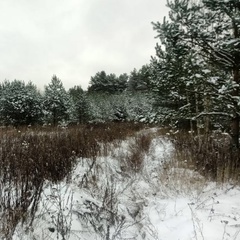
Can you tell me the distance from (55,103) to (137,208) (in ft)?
58.0

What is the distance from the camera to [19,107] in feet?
59.2

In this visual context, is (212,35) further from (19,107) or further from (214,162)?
(19,107)

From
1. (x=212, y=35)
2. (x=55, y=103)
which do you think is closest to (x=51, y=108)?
(x=55, y=103)

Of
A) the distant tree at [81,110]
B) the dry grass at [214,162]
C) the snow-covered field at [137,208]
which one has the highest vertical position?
the distant tree at [81,110]

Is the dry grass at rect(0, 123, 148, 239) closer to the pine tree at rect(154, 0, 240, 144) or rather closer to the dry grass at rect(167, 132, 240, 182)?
the dry grass at rect(167, 132, 240, 182)

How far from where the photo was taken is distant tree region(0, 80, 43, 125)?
59.0 feet

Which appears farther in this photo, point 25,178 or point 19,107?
point 19,107

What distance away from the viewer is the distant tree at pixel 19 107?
17969mm

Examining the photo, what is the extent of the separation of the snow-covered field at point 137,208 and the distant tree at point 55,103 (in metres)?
16.1

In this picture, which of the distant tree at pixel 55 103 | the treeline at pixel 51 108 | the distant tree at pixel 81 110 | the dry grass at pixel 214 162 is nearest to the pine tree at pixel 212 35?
the dry grass at pixel 214 162

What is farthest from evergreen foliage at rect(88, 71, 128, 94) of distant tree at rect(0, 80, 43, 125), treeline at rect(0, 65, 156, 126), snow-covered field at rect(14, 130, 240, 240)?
snow-covered field at rect(14, 130, 240, 240)

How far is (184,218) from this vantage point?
343 cm

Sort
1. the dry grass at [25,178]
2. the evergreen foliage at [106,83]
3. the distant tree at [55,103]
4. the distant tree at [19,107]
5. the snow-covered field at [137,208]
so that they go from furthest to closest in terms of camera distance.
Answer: the evergreen foliage at [106,83], the distant tree at [55,103], the distant tree at [19,107], the snow-covered field at [137,208], the dry grass at [25,178]

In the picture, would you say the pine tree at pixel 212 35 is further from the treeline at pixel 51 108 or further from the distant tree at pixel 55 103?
the distant tree at pixel 55 103
